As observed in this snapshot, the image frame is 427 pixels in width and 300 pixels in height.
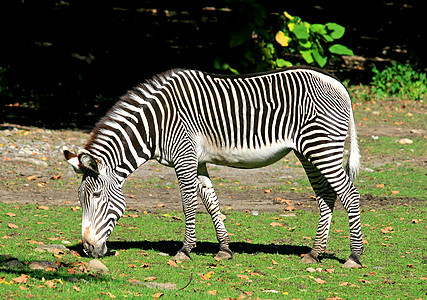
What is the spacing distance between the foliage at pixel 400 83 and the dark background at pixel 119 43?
3.25 ft

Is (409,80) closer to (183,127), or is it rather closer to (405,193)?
(405,193)

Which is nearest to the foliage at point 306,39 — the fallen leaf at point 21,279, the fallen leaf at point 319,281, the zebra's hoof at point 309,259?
the zebra's hoof at point 309,259

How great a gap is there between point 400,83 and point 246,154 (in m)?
15.7

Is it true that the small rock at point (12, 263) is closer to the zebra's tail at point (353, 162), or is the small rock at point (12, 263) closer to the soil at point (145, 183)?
the soil at point (145, 183)

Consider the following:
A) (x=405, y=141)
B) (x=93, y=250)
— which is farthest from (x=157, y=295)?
(x=405, y=141)

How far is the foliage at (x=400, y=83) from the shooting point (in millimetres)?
21203

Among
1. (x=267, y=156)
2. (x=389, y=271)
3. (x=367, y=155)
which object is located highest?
(x=267, y=156)

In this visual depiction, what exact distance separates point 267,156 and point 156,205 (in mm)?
3716

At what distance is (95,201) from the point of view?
7141 mm

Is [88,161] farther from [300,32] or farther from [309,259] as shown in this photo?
[300,32]

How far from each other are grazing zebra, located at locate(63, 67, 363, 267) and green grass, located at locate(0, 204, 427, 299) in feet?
1.38

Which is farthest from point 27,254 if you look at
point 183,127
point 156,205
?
point 156,205

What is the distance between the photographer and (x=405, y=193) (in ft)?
39.2

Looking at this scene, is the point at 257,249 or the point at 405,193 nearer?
the point at 257,249
